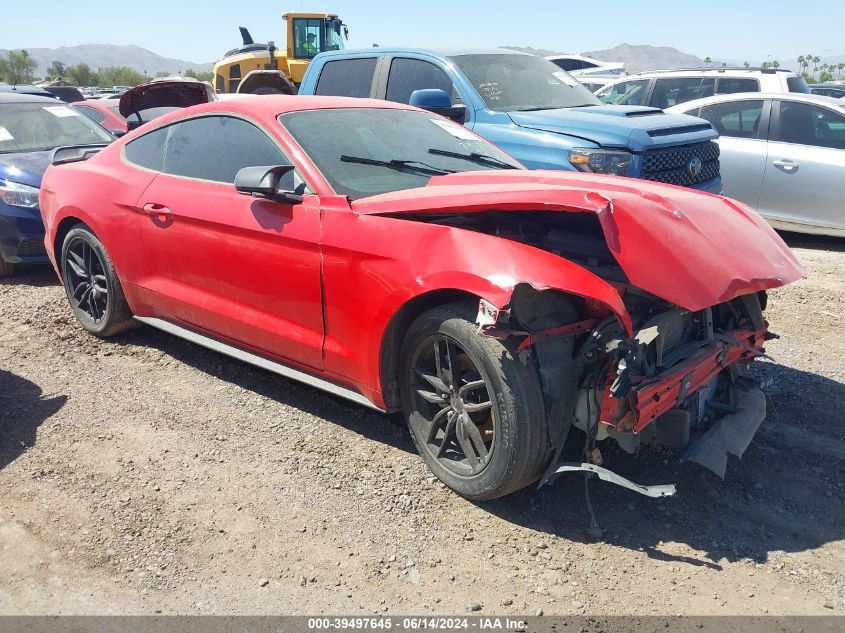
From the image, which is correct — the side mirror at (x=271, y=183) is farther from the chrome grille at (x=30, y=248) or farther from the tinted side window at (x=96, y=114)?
the tinted side window at (x=96, y=114)

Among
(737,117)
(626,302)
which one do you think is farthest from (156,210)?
(737,117)

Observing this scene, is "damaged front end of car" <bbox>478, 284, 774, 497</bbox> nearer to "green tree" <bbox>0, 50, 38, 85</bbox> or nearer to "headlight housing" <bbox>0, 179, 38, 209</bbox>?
"headlight housing" <bbox>0, 179, 38, 209</bbox>

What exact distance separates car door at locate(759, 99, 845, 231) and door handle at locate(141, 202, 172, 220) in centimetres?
648

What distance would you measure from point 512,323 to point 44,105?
290 inches

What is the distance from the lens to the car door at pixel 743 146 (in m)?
8.34

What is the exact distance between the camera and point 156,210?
450 cm

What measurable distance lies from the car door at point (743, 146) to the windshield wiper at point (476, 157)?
472 cm

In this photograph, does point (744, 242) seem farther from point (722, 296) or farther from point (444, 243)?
point (444, 243)

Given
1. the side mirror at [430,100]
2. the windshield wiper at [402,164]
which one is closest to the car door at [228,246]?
the windshield wiper at [402,164]

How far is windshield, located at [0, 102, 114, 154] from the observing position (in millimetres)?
7762

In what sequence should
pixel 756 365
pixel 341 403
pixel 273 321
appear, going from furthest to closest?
pixel 756 365
pixel 341 403
pixel 273 321

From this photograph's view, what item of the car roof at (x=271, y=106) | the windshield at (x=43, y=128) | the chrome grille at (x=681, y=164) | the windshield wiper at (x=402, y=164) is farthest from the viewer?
the windshield at (x=43, y=128)

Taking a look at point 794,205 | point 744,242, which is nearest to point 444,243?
point 744,242

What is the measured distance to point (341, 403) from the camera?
434cm
